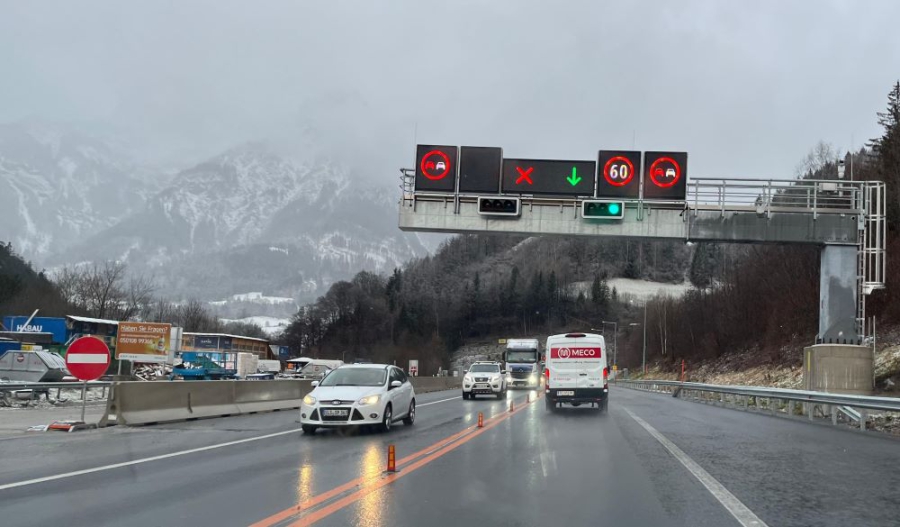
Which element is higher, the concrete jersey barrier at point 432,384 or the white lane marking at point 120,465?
the white lane marking at point 120,465

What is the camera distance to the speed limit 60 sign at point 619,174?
26031 millimetres

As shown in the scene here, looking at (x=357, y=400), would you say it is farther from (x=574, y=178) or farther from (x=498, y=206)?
(x=574, y=178)

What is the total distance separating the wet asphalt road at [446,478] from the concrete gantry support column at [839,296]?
9.89m

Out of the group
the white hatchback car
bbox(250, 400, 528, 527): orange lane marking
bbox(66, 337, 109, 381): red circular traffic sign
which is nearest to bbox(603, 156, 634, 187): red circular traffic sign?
the white hatchback car

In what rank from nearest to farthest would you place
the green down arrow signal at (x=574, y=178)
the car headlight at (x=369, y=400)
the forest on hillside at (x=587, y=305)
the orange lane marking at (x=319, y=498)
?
the orange lane marking at (x=319, y=498) < the car headlight at (x=369, y=400) < the green down arrow signal at (x=574, y=178) < the forest on hillside at (x=587, y=305)

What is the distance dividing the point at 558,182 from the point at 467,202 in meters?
3.24

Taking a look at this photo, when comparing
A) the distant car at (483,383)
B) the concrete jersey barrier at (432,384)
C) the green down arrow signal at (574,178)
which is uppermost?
the green down arrow signal at (574,178)

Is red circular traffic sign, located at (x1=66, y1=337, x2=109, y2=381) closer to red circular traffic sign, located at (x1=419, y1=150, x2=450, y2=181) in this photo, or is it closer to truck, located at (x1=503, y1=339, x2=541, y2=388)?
red circular traffic sign, located at (x1=419, y1=150, x2=450, y2=181)

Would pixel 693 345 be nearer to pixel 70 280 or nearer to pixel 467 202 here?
pixel 467 202

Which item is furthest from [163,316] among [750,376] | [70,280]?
[750,376]

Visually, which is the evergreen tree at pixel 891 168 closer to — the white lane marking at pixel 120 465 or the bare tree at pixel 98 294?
the white lane marking at pixel 120 465

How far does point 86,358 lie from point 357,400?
596cm

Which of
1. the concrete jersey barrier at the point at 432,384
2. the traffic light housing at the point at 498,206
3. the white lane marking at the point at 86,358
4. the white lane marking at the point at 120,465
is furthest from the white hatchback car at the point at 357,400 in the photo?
the concrete jersey barrier at the point at 432,384

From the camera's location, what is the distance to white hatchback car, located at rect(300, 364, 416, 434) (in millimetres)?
15414
